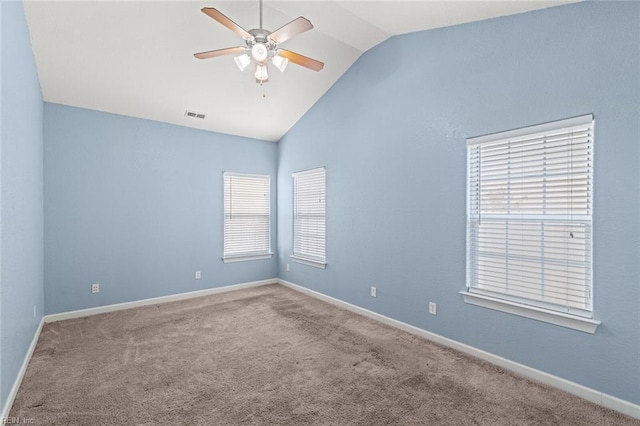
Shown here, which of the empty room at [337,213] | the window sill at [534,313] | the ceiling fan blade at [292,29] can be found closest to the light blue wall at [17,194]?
the empty room at [337,213]

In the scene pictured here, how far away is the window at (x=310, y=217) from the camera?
485cm

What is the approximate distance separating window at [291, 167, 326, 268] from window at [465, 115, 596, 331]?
2345 millimetres

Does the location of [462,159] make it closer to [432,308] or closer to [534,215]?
[534,215]

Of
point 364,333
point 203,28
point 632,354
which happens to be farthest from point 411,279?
point 203,28

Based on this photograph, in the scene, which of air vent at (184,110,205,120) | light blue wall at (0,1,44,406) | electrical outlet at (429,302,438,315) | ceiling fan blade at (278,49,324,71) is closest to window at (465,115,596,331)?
electrical outlet at (429,302,438,315)

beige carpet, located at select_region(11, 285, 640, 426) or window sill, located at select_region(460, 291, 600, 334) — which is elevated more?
window sill, located at select_region(460, 291, 600, 334)

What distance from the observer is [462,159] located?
3.01 metres

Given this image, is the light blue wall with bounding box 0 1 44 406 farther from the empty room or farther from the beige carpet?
the beige carpet

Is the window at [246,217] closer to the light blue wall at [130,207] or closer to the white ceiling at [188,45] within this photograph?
the light blue wall at [130,207]

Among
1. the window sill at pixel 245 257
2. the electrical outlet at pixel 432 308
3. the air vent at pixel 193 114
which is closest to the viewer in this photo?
the electrical outlet at pixel 432 308

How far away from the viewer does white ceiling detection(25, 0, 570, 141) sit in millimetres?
2758

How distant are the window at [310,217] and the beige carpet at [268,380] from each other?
1.39 meters

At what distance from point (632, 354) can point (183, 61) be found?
15.7 feet

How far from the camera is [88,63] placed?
10.9 ft
